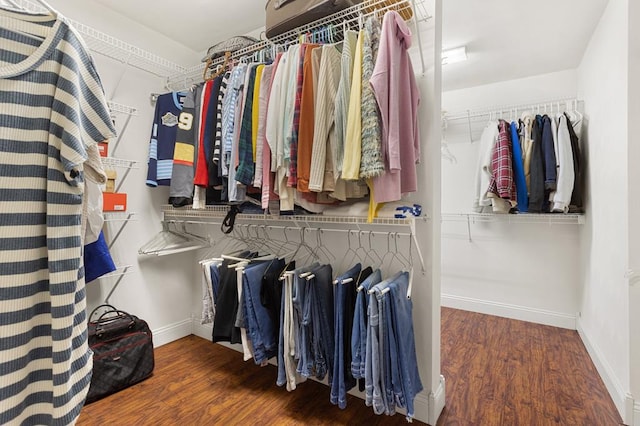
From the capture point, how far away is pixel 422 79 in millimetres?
1550

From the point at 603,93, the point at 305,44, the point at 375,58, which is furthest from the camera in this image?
the point at 603,93

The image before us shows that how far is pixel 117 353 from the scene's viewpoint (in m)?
1.87

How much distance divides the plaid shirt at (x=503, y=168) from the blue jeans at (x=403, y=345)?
170 cm

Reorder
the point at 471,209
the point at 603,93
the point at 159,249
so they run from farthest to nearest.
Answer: the point at 471,209
the point at 159,249
the point at 603,93

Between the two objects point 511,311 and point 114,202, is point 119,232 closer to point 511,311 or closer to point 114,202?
point 114,202

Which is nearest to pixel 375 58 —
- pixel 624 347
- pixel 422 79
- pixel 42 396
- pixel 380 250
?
pixel 422 79

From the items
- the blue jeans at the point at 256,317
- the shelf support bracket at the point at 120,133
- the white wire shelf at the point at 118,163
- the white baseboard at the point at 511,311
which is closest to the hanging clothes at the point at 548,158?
the white baseboard at the point at 511,311

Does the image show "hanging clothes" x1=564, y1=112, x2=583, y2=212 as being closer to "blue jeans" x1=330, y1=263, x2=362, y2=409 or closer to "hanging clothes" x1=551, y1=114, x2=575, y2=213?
"hanging clothes" x1=551, y1=114, x2=575, y2=213

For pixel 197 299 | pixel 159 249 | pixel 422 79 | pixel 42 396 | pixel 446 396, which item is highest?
pixel 422 79

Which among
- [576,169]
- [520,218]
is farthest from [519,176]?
[520,218]

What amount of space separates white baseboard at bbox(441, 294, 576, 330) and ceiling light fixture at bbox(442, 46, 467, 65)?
2.38m

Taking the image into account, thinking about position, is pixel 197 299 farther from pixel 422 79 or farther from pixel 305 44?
pixel 422 79

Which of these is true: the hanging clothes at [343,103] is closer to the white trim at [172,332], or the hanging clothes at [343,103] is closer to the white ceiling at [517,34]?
the white ceiling at [517,34]

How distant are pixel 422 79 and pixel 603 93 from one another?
1468 millimetres
